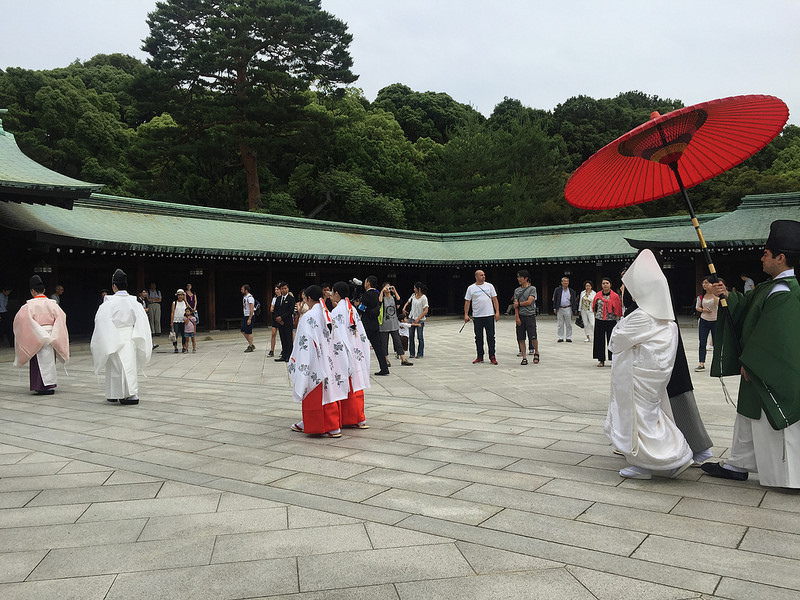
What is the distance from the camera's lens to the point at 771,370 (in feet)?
12.5

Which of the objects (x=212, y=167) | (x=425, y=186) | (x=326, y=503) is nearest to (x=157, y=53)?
(x=212, y=167)

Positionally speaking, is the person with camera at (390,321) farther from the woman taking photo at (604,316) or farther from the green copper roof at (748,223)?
the green copper roof at (748,223)

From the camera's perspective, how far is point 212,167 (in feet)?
104

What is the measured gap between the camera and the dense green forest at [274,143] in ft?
97.3

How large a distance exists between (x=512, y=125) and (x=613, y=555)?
3930 cm

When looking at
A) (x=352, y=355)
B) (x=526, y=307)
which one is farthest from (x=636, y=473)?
(x=526, y=307)

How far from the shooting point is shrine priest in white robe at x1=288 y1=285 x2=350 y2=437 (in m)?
5.58

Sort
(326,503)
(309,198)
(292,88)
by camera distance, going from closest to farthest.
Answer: (326,503), (292,88), (309,198)

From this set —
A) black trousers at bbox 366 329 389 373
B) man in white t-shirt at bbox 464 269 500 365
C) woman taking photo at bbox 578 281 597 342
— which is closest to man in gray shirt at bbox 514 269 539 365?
man in white t-shirt at bbox 464 269 500 365

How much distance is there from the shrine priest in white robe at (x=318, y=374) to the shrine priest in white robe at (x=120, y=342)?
315 centimetres

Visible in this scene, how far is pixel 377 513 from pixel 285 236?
20.5 m

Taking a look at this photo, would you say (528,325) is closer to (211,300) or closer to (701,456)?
(701,456)

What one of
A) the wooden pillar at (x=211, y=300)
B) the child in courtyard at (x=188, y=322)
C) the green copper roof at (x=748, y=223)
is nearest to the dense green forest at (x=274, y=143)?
the green copper roof at (x=748, y=223)

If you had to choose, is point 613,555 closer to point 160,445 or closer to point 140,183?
point 160,445
